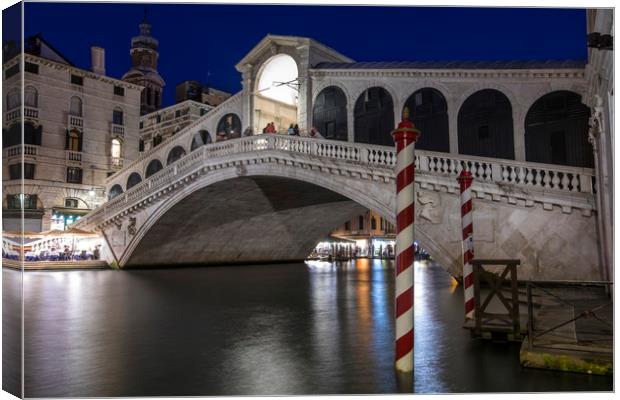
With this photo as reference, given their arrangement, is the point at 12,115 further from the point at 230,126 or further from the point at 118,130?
the point at 118,130

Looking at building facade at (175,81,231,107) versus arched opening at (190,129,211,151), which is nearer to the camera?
arched opening at (190,129,211,151)

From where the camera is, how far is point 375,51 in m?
6.35

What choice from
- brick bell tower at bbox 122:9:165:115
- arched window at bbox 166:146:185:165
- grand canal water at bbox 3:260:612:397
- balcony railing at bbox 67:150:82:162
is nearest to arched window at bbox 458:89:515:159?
grand canal water at bbox 3:260:612:397

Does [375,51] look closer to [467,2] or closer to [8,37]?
[467,2]

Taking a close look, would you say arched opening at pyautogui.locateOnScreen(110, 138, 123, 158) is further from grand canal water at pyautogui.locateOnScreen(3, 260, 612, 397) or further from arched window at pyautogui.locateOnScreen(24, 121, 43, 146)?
grand canal water at pyautogui.locateOnScreen(3, 260, 612, 397)

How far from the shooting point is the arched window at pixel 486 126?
33.9 ft

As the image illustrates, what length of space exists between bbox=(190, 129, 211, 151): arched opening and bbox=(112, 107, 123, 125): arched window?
13.1 ft

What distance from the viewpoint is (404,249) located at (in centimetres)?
363

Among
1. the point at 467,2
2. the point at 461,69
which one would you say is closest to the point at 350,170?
the point at 461,69

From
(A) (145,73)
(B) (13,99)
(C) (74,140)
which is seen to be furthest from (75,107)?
(A) (145,73)

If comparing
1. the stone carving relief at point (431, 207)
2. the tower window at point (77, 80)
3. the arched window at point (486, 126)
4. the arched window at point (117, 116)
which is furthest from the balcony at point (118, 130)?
the stone carving relief at point (431, 207)

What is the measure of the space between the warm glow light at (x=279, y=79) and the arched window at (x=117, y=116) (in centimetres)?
814

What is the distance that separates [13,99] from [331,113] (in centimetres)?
1015

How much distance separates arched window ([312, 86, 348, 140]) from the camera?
1319cm
